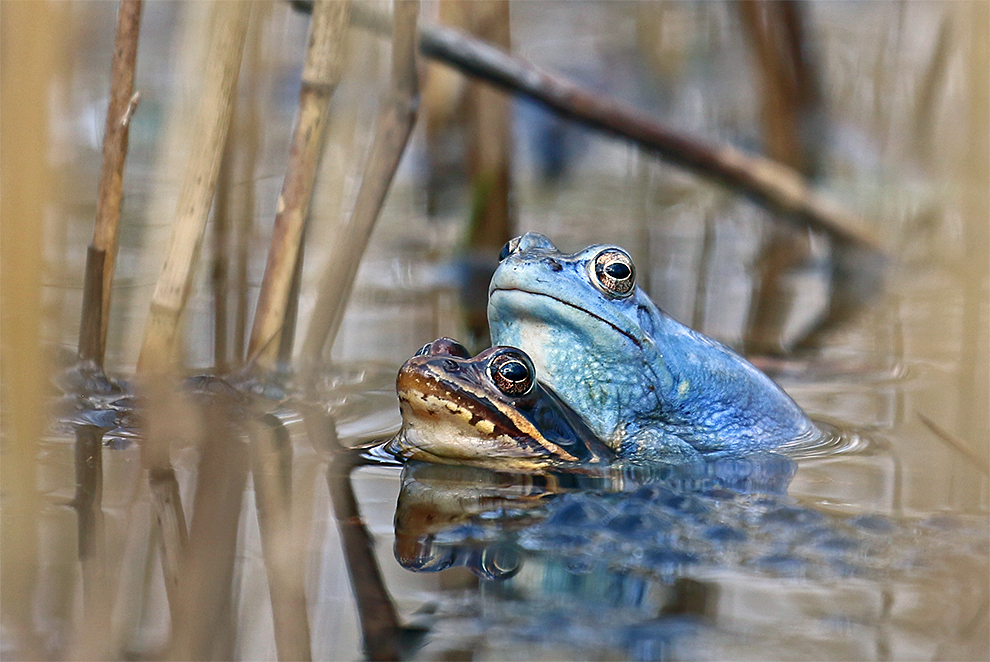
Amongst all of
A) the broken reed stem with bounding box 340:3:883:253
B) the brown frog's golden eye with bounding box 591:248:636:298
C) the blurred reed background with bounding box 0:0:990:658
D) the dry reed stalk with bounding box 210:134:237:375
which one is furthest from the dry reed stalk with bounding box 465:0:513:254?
the brown frog's golden eye with bounding box 591:248:636:298

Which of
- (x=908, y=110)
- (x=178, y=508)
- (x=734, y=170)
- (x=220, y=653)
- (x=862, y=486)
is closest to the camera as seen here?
(x=220, y=653)

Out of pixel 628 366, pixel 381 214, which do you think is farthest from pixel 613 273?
pixel 381 214

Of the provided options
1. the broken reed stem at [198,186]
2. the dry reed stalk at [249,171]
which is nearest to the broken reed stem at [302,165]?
the dry reed stalk at [249,171]

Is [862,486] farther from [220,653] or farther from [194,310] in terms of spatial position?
[194,310]

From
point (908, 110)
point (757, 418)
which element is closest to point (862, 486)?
point (757, 418)

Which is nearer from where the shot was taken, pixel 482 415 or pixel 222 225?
pixel 482 415

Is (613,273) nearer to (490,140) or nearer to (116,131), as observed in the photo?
(116,131)

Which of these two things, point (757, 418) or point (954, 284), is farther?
point (954, 284)
